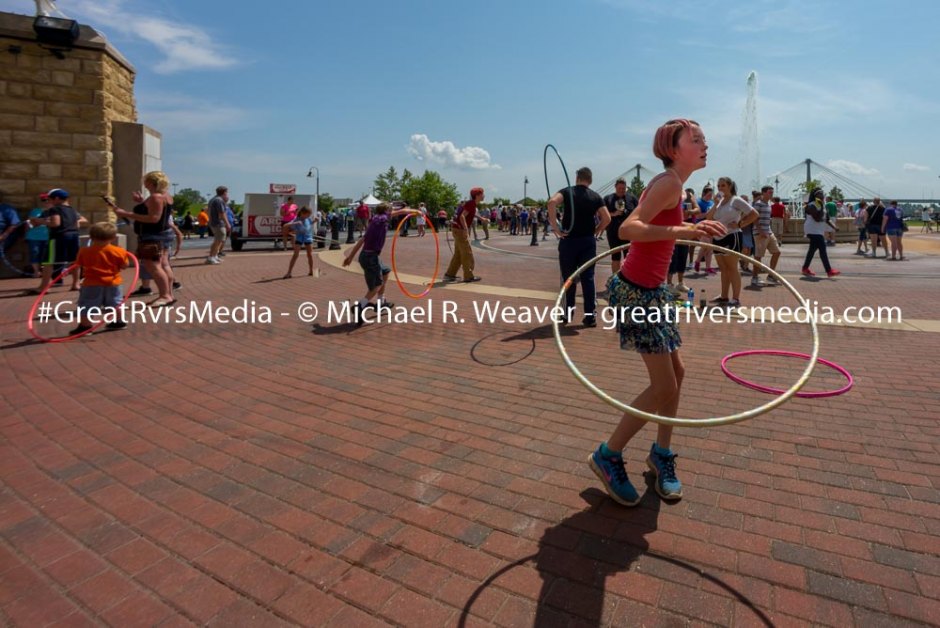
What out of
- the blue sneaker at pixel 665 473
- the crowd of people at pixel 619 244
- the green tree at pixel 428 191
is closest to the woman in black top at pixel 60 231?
the crowd of people at pixel 619 244

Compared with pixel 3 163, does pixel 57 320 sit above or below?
below

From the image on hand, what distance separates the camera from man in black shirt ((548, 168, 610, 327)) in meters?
7.55

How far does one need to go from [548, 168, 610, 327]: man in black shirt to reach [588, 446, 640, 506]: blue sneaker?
15.1ft

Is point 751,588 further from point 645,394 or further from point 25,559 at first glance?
point 25,559

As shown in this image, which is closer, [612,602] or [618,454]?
[612,602]

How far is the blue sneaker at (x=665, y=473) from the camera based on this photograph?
126 inches

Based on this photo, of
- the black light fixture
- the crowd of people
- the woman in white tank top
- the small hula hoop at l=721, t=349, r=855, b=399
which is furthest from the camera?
the black light fixture

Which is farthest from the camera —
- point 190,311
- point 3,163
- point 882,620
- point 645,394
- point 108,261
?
point 3,163

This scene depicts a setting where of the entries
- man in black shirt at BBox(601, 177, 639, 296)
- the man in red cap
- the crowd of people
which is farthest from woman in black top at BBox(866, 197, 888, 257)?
the man in red cap

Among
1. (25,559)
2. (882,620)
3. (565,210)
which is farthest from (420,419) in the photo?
(565,210)

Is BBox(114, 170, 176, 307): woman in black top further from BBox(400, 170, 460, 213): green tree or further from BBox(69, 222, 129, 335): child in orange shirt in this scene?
BBox(400, 170, 460, 213): green tree

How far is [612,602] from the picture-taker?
2389mm

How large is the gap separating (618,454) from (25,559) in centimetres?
303

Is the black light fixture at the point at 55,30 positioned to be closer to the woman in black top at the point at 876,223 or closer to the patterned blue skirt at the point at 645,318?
the patterned blue skirt at the point at 645,318
